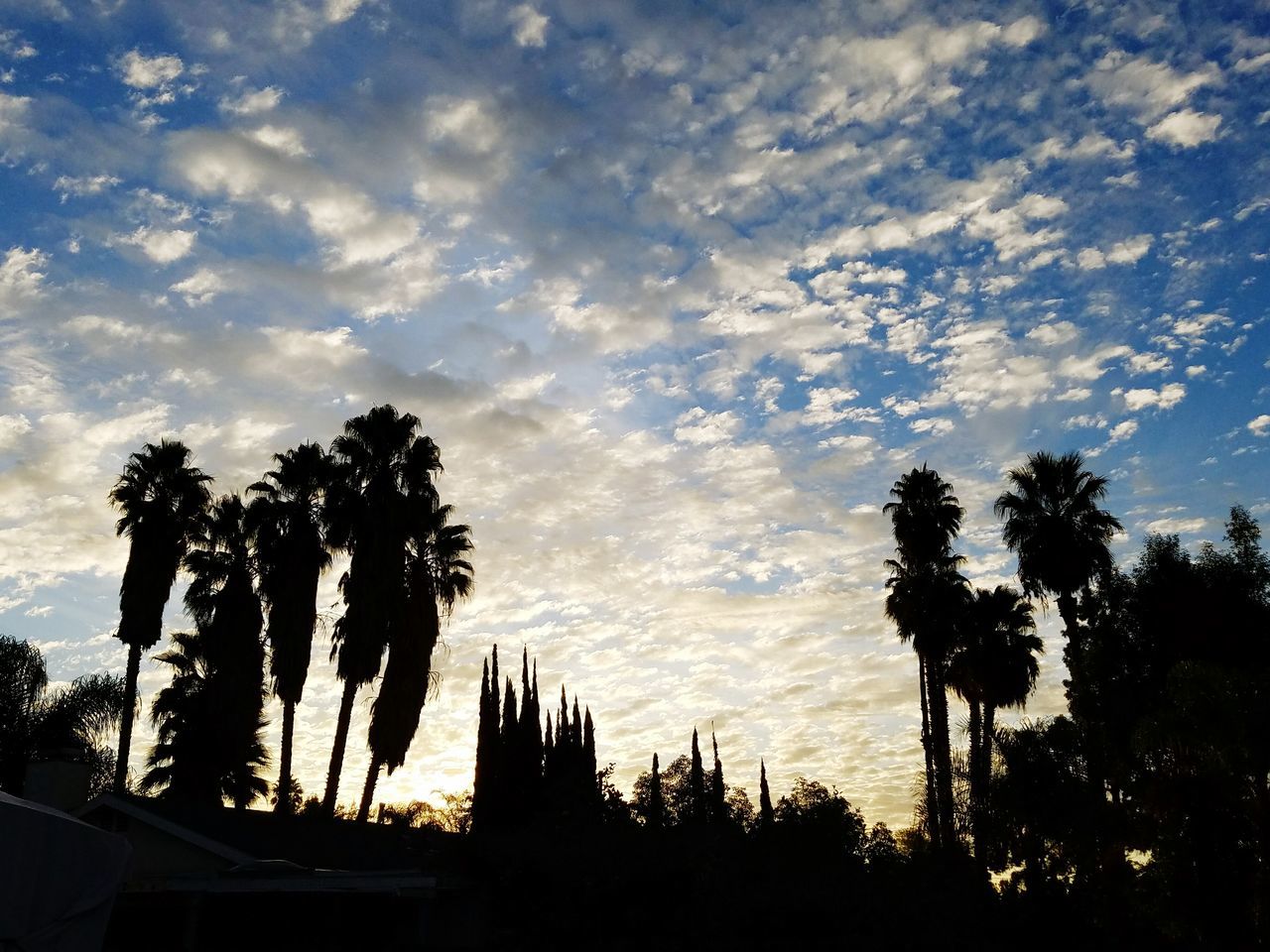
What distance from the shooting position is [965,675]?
45.9m

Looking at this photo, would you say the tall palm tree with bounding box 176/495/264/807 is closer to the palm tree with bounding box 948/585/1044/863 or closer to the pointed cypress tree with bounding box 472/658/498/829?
the pointed cypress tree with bounding box 472/658/498/829

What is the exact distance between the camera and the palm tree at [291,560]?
35.1 metres

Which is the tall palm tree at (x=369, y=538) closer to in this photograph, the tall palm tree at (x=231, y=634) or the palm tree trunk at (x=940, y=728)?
the tall palm tree at (x=231, y=634)

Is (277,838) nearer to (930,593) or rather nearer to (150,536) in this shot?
(150,536)

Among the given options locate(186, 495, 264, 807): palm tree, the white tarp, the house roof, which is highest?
locate(186, 495, 264, 807): palm tree

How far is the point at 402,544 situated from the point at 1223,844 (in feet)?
86.1

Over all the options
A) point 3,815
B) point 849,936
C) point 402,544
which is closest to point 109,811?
point 3,815

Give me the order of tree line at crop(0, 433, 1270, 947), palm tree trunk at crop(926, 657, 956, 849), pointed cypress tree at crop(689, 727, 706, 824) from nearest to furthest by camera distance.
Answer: tree line at crop(0, 433, 1270, 947) → palm tree trunk at crop(926, 657, 956, 849) → pointed cypress tree at crop(689, 727, 706, 824)

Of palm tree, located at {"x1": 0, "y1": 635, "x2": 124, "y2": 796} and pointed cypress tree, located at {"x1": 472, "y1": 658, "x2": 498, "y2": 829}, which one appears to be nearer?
palm tree, located at {"x1": 0, "y1": 635, "x2": 124, "y2": 796}

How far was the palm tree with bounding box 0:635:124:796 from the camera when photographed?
3253 cm

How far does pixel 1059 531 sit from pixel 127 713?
33211 mm

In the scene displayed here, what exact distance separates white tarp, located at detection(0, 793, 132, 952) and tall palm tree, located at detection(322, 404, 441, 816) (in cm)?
2192

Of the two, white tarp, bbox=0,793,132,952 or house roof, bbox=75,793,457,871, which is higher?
house roof, bbox=75,793,457,871

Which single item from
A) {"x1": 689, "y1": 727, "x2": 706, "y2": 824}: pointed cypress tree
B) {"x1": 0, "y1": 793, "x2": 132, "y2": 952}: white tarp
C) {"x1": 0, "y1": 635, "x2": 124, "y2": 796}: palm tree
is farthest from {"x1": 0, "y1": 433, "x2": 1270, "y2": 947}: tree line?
{"x1": 689, "y1": 727, "x2": 706, "y2": 824}: pointed cypress tree
